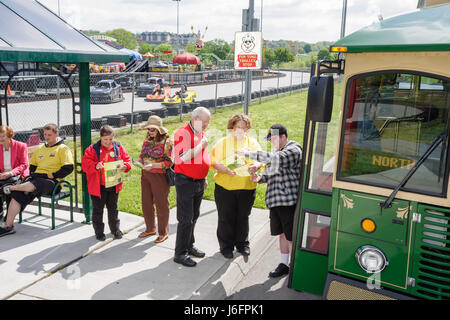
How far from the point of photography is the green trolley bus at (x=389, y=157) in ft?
11.3

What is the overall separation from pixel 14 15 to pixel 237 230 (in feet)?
13.7

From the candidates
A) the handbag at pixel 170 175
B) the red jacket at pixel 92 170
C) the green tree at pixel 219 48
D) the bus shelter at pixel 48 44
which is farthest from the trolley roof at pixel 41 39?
the green tree at pixel 219 48

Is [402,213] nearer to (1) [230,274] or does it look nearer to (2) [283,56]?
(1) [230,274]

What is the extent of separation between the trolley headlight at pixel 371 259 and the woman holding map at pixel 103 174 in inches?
137

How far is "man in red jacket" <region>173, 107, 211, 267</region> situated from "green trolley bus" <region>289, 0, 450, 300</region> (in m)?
1.54

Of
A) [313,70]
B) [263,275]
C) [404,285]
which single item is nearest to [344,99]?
[313,70]

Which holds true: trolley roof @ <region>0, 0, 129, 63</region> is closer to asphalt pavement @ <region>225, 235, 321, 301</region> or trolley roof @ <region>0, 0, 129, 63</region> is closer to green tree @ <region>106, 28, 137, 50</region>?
asphalt pavement @ <region>225, 235, 321, 301</region>

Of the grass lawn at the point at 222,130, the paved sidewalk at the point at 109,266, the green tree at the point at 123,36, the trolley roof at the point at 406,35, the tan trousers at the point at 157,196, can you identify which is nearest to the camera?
the trolley roof at the point at 406,35

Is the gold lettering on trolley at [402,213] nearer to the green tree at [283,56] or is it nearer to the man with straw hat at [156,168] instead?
the man with straw hat at [156,168]

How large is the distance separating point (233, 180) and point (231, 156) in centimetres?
31

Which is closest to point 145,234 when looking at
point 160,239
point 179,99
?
point 160,239

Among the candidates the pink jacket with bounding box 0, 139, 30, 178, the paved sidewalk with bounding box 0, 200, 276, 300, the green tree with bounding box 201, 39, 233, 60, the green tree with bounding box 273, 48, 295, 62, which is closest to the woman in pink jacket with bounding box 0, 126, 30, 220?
the pink jacket with bounding box 0, 139, 30, 178

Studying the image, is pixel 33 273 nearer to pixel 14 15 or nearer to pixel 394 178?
pixel 14 15

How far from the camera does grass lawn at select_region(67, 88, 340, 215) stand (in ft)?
25.4
